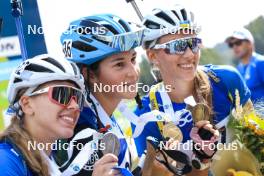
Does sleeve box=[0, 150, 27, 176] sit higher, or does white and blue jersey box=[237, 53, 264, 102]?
sleeve box=[0, 150, 27, 176]

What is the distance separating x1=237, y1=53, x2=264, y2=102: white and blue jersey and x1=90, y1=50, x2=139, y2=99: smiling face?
4896 mm

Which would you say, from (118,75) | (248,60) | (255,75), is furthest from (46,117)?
(248,60)

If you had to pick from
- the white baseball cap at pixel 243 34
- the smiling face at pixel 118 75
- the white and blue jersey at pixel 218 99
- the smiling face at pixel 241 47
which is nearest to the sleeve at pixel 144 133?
the white and blue jersey at pixel 218 99

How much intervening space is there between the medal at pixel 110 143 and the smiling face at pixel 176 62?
1371 millimetres

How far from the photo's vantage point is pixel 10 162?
3.25 m

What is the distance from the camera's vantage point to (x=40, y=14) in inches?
204

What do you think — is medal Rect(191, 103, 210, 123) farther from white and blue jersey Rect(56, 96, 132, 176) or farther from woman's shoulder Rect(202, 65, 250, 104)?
woman's shoulder Rect(202, 65, 250, 104)

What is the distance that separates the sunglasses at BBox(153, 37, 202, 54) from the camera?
4844mm

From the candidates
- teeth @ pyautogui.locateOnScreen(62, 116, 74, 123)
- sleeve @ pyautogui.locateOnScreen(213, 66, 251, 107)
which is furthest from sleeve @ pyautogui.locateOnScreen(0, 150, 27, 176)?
sleeve @ pyautogui.locateOnScreen(213, 66, 251, 107)

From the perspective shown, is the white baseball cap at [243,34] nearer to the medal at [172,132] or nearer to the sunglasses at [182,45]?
the sunglasses at [182,45]

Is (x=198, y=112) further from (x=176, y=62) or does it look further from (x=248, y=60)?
(x=248, y=60)

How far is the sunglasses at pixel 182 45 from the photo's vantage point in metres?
4.84

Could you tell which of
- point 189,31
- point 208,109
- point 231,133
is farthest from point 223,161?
point 189,31

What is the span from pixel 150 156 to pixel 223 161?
73 centimetres
